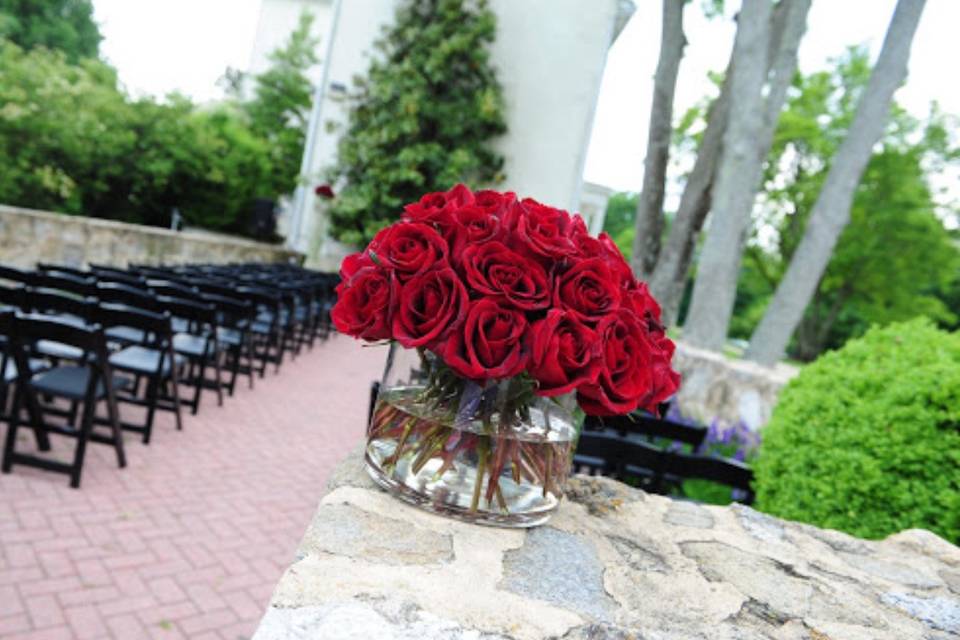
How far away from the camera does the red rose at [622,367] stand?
3.85 feet

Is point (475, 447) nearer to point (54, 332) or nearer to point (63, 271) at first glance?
point (54, 332)

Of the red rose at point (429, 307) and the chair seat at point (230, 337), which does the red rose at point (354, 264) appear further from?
the chair seat at point (230, 337)

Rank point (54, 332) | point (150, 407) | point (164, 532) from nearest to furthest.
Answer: point (164, 532) → point (54, 332) → point (150, 407)

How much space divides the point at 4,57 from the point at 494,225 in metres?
13.3

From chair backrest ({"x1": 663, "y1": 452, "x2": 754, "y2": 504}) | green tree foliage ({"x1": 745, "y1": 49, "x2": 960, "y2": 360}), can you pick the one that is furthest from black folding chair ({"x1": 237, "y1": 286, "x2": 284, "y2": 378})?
green tree foliage ({"x1": 745, "y1": 49, "x2": 960, "y2": 360})

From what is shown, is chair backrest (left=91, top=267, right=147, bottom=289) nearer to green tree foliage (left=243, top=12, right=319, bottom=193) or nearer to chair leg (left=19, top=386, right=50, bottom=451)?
chair leg (left=19, top=386, right=50, bottom=451)

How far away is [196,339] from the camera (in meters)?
5.57

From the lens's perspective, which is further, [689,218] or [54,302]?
[689,218]

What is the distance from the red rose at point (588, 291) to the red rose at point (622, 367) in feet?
0.09

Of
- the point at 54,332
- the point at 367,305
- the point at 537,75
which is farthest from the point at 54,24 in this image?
the point at 367,305

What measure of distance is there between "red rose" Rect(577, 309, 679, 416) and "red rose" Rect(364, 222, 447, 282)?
0.32m

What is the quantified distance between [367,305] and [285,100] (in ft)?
71.1

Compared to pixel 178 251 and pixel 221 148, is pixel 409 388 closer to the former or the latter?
pixel 178 251

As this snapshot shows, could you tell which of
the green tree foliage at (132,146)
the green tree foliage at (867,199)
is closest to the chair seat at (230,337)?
the green tree foliage at (132,146)
